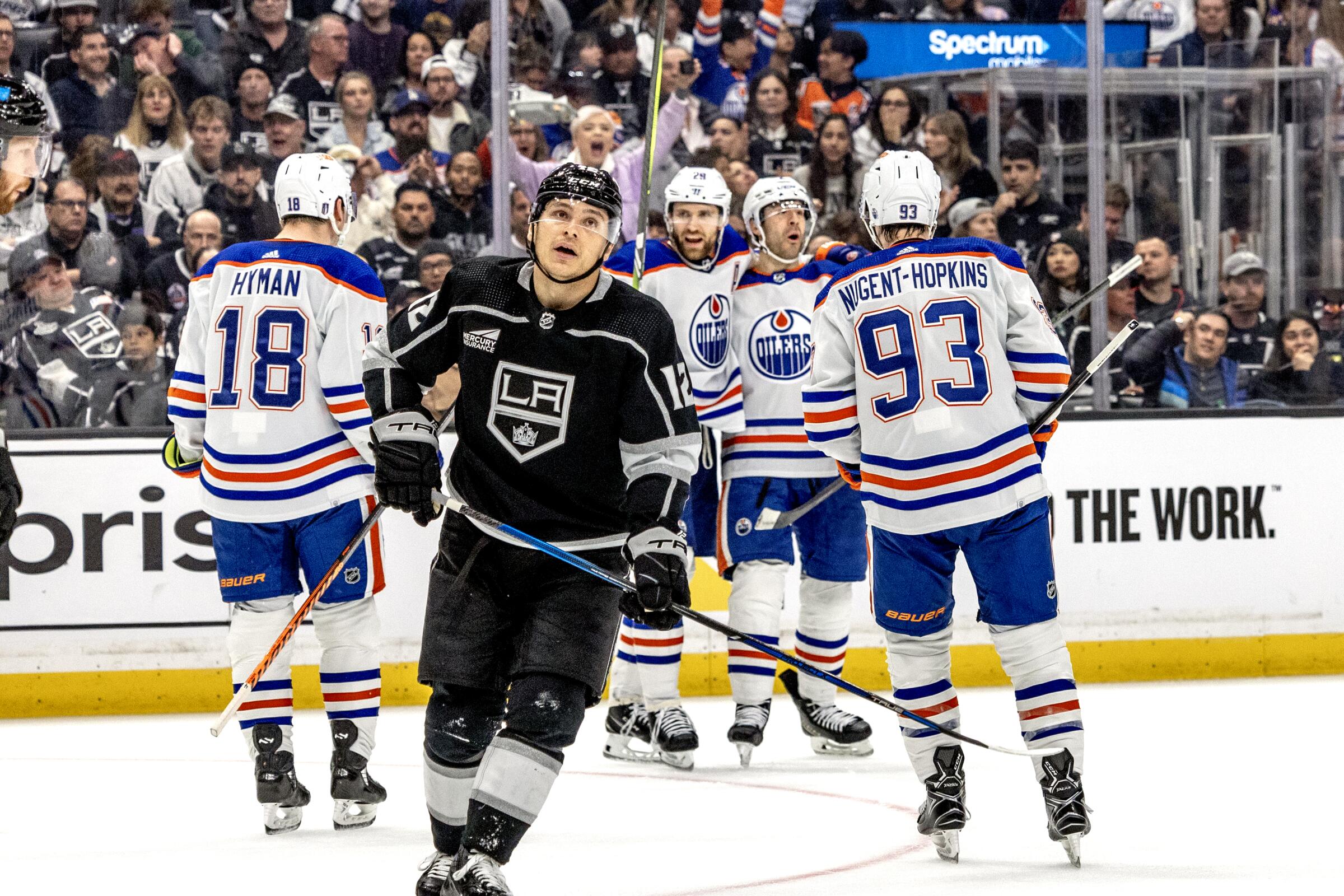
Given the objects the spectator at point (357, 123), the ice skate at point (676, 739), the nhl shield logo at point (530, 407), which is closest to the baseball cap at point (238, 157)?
the spectator at point (357, 123)

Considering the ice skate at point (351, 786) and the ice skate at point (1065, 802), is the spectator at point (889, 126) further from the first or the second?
the ice skate at point (1065, 802)

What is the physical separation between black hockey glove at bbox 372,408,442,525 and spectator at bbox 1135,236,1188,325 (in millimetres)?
4555

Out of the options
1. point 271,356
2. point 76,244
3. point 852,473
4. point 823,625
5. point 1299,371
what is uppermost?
point 76,244

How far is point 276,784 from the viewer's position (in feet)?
12.4

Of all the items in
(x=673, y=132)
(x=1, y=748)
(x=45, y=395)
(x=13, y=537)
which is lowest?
(x=1, y=748)

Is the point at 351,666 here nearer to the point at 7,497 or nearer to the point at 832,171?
the point at 7,497

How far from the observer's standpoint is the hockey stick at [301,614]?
3.51m

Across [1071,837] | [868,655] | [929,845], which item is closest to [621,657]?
[868,655]

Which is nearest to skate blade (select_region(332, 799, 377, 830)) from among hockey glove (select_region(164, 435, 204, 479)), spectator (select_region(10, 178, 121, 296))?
hockey glove (select_region(164, 435, 204, 479))

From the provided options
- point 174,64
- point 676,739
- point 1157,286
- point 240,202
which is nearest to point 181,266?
point 240,202

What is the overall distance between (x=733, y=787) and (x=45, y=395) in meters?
2.96

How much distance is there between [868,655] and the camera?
19.9 feet

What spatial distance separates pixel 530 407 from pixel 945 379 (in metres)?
0.97

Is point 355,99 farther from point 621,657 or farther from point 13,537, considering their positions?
point 621,657
